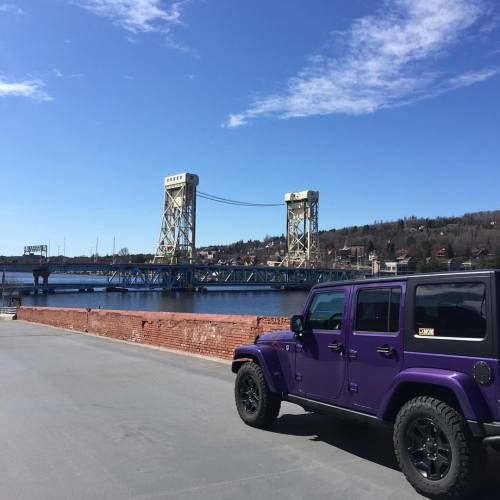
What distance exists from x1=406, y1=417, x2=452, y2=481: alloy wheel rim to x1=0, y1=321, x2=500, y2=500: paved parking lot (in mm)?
247

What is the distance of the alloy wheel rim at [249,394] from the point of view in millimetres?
6655

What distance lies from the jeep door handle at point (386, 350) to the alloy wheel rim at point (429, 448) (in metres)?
0.59

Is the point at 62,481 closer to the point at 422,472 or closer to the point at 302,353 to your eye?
the point at 302,353

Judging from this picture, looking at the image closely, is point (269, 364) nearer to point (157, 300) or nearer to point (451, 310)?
point (451, 310)

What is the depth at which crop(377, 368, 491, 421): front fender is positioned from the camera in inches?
158

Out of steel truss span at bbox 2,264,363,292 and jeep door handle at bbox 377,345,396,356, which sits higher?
steel truss span at bbox 2,264,363,292

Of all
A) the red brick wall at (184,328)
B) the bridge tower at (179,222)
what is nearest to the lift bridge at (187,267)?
the bridge tower at (179,222)

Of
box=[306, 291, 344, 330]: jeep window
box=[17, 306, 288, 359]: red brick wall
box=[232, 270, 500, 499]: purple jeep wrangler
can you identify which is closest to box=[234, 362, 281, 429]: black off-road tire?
box=[232, 270, 500, 499]: purple jeep wrangler

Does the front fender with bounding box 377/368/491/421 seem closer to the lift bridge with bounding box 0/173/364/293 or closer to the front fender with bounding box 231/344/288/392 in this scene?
the front fender with bounding box 231/344/288/392

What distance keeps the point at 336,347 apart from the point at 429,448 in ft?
4.30

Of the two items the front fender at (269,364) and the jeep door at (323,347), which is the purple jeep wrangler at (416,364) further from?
the front fender at (269,364)

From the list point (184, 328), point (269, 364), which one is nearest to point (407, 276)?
point (269, 364)

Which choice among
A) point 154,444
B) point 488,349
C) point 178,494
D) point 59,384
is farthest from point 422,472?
point 59,384

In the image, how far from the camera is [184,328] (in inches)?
587
